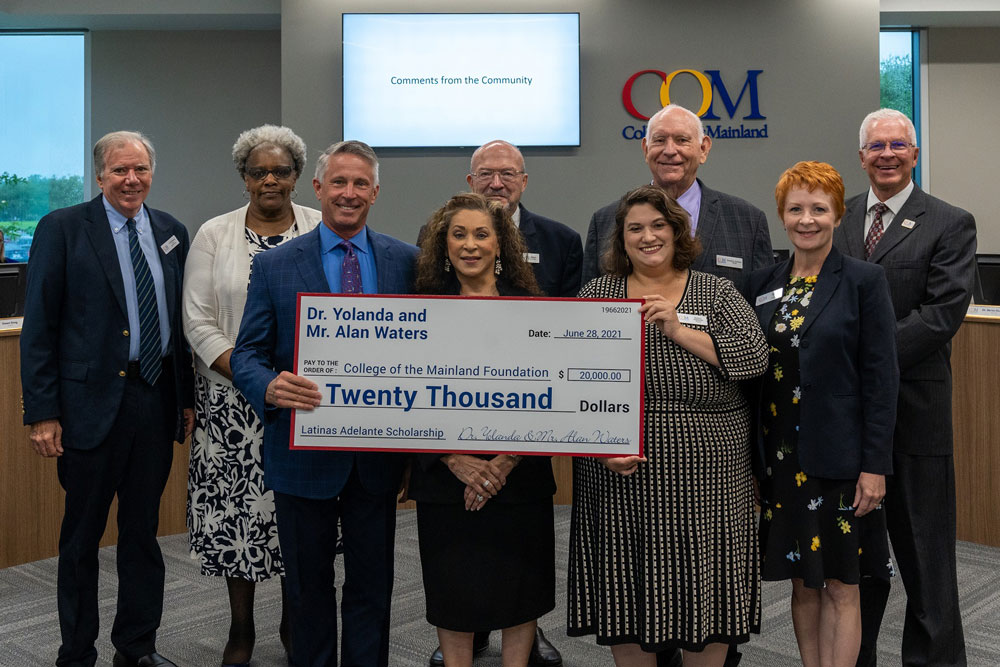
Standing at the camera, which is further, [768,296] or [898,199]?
[898,199]

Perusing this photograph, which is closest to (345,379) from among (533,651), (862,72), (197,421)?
(197,421)

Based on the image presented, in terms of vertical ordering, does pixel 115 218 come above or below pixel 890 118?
below

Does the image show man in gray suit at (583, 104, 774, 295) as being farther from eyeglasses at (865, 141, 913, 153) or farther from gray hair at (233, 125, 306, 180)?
gray hair at (233, 125, 306, 180)

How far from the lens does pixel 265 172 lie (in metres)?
2.79

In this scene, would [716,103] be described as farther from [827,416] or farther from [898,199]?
[827,416]

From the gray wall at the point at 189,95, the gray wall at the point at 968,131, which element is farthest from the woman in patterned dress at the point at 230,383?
the gray wall at the point at 968,131

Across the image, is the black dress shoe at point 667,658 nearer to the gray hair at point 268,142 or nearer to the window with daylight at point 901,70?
the gray hair at point 268,142

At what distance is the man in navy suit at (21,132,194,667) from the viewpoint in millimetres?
2670

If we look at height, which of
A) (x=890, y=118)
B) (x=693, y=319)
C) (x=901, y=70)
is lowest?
(x=693, y=319)

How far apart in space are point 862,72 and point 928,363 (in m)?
5.03

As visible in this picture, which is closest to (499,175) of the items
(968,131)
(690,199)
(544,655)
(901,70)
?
(690,199)

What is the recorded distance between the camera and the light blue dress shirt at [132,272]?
9.01ft

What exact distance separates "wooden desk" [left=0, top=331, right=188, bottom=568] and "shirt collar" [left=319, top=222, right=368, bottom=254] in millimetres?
2341

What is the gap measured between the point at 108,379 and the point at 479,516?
1.29 meters
